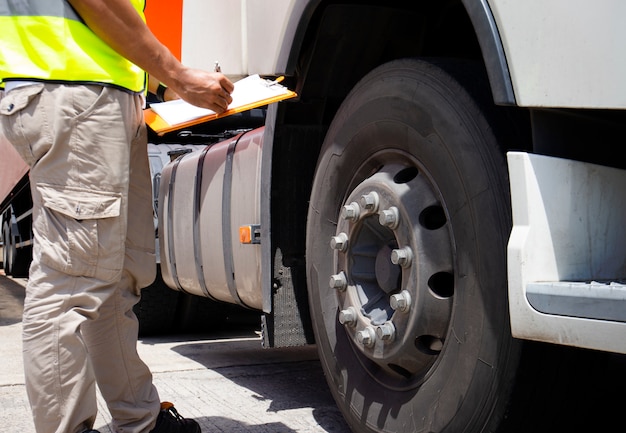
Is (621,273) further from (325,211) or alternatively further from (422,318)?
(325,211)

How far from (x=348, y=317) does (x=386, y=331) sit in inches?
8.0

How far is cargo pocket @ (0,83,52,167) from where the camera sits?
2.03m

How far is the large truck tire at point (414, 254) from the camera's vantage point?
6.17 ft

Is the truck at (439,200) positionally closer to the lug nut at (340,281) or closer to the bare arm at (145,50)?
the lug nut at (340,281)

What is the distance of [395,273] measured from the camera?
224 centimetres

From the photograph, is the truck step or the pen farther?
the pen

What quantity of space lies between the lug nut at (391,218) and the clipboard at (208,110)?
0.45 metres

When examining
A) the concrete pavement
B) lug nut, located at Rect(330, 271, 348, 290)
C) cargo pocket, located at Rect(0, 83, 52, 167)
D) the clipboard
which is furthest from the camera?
the concrete pavement

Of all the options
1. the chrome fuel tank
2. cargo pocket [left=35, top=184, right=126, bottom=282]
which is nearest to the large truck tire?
the chrome fuel tank

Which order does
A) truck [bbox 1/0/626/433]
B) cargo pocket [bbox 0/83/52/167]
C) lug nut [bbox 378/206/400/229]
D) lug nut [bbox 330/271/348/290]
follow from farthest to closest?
lug nut [bbox 330/271/348/290], lug nut [bbox 378/206/400/229], cargo pocket [bbox 0/83/52/167], truck [bbox 1/0/626/433]

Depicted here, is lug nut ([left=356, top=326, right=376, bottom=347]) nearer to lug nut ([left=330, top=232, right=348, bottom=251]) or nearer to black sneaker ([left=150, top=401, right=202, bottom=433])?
lug nut ([left=330, top=232, right=348, bottom=251])

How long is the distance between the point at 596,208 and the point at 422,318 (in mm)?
535

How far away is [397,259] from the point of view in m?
2.11

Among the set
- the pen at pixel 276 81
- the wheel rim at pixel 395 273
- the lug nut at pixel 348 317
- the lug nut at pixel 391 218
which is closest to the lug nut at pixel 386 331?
the wheel rim at pixel 395 273
